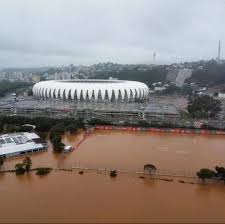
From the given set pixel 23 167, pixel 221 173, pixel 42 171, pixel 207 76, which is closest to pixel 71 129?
pixel 23 167

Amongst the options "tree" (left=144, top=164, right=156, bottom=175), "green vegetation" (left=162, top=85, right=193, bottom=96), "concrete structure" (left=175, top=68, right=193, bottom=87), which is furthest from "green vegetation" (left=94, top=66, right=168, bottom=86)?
"tree" (left=144, top=164, right=156, bottom=175)

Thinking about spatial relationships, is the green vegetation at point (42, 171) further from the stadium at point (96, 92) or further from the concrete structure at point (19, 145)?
the stadium at point (96, 92)

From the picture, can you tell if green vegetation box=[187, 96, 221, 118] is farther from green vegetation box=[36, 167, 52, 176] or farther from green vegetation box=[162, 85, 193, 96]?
green vegetation box=[162, 85, 193, 96]

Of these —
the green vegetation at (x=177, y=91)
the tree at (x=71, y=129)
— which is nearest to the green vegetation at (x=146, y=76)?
the green vegetation at (x=177, y=91)

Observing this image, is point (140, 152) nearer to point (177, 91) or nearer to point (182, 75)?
point (177, 91)

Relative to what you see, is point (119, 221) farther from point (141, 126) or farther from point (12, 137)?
point (141, 126)

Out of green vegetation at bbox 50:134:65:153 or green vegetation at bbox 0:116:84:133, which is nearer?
green vegetation at bbox 50:134:65:153

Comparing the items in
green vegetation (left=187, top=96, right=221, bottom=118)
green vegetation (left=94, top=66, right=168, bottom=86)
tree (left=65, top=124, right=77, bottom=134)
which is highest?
green vegetation (left=94, top=66, right=168, bottom=86)
